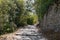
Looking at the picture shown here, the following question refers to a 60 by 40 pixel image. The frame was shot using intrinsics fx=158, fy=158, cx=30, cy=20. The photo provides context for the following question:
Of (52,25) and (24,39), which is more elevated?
(52,25)

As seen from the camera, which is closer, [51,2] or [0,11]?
[0,11]

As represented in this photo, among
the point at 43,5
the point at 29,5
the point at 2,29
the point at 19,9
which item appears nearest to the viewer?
→ the point at 2,29

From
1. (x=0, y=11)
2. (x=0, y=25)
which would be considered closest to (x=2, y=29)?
(x=0, y=25)

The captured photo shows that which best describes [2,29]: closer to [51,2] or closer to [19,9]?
[51,2]

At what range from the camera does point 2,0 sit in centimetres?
1255

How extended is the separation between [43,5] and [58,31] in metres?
3.81

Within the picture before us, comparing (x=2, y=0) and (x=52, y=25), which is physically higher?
(x=2, y=0)


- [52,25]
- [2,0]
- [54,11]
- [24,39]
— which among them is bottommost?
[24,39]

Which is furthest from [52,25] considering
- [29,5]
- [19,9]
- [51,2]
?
[29,5]

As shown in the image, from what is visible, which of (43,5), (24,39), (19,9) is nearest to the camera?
(24,39)

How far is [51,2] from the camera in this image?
1251 cm

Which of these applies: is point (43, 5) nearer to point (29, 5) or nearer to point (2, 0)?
point (2, 0)

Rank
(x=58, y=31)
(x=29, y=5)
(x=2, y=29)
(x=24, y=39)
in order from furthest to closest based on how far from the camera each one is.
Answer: (x=29, y=5), (x=2, y=29), (x=24, y=39), (x=58, y=31)

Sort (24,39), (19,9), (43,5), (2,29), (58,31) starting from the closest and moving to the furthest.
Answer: (58,31)
(24,39)
(2,29)
(43,5)
(19,9)
